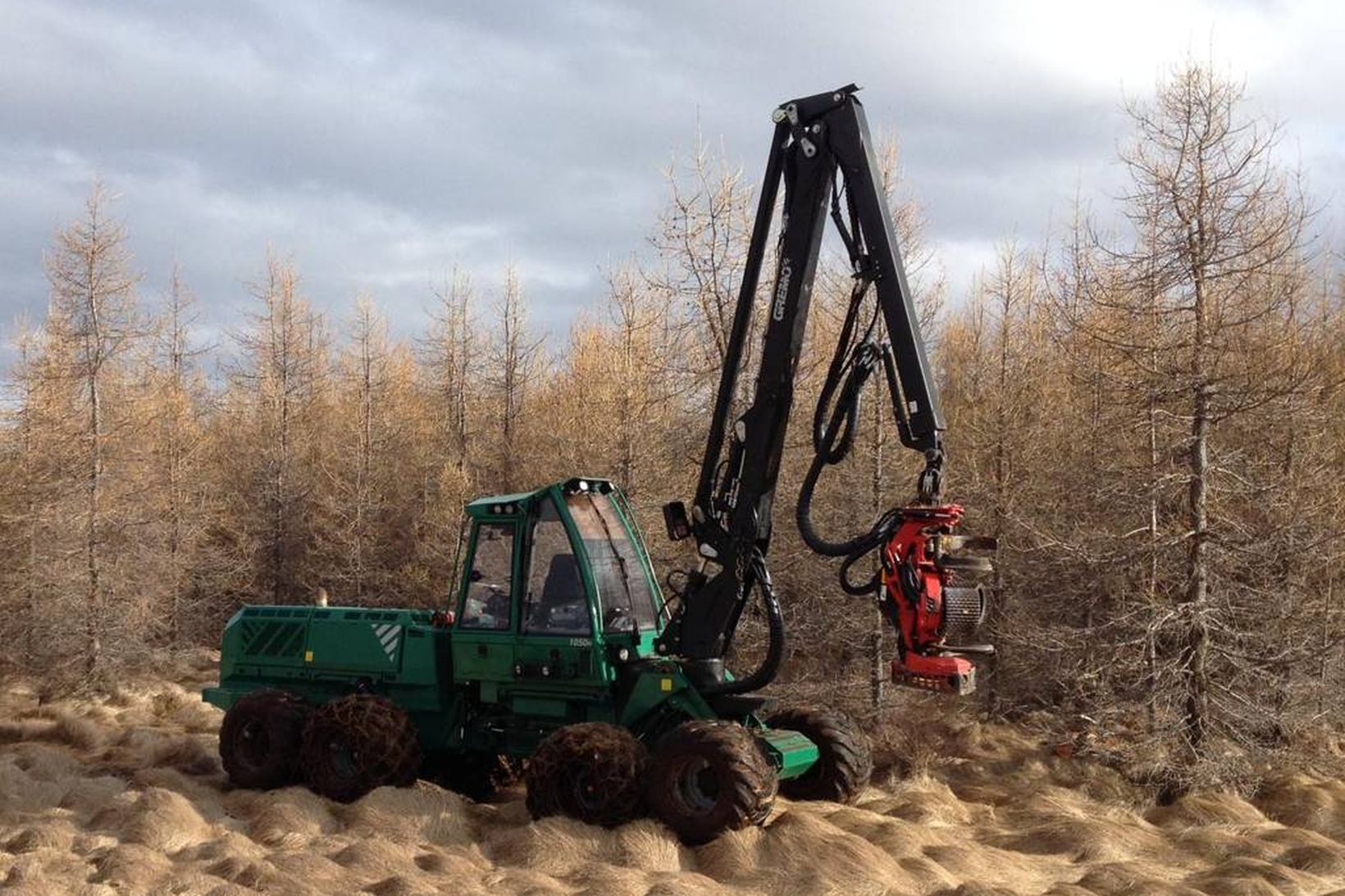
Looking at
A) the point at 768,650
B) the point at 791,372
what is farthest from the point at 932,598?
the point at 791,372

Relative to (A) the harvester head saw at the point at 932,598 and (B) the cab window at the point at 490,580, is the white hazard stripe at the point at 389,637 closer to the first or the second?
(B) the cab window at the point at 490,580

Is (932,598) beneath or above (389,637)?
above

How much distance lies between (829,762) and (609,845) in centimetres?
211

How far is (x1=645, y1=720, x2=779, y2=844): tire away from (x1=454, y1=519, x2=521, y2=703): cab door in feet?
6.07

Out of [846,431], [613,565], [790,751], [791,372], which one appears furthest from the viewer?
[613,565]

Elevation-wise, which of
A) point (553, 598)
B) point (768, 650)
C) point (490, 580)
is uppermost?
point (490, 580)

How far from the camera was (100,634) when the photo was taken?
18.5 metres

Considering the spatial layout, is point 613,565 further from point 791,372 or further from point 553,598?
point 791,372

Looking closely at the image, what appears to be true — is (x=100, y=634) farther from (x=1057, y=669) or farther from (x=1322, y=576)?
Result: (x=1322, y=576)

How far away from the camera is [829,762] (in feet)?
30.7

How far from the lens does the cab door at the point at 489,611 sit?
9633mm

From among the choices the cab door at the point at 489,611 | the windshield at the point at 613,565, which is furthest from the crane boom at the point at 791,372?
the cab door at the point at 489,611

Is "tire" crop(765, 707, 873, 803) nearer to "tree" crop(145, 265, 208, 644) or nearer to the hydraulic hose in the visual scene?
the hydraulic hose

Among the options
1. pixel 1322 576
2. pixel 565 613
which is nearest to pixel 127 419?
pixel 565 613
